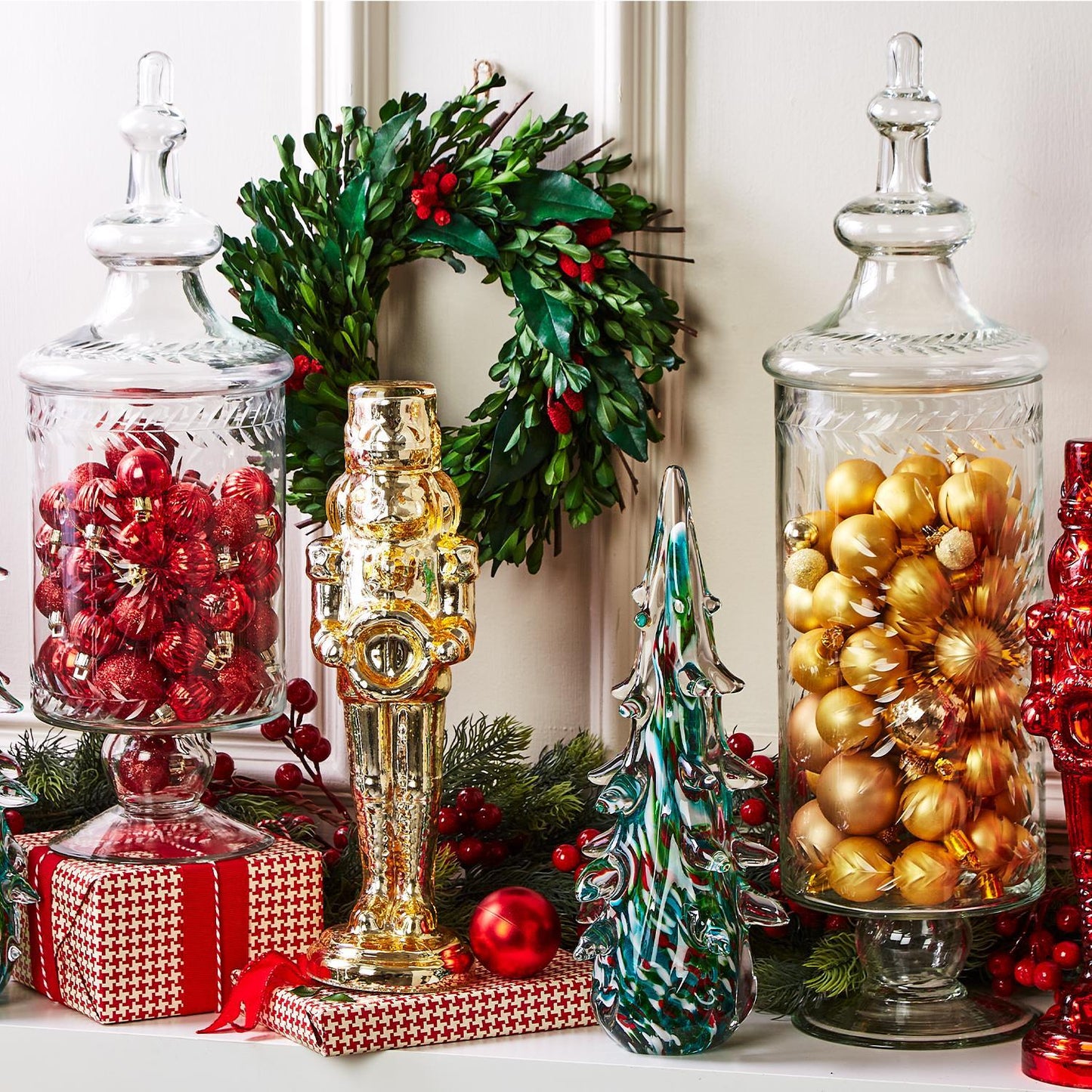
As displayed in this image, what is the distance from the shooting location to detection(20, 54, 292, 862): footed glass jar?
3.50 ft

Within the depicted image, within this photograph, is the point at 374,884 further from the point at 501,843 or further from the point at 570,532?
the point at 570,532

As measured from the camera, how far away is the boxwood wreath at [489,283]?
4.08 ft

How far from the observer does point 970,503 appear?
977 mm

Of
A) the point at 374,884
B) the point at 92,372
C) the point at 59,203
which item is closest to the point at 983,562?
the point at 374,884

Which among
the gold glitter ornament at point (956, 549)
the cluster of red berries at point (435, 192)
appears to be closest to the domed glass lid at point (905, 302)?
the gold glitter ornament at point (956, 549)

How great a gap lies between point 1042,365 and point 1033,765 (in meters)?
0.27

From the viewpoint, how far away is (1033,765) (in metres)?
1.04

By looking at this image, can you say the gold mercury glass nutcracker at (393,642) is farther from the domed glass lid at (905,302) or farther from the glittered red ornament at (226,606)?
the domed glass lid at (905,302)

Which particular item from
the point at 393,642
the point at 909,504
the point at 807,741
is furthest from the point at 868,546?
the point at 393,642

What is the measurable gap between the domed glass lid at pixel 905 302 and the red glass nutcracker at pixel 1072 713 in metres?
0.09

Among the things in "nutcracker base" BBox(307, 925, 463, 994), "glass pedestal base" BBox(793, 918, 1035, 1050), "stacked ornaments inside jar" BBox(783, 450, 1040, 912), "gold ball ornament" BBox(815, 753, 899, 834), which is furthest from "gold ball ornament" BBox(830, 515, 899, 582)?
"nutcracker base" BBox(307, 925, 463, 994)

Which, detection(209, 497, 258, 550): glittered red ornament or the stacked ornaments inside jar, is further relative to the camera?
detection(209, 497, 258, 550): glittered red ornament

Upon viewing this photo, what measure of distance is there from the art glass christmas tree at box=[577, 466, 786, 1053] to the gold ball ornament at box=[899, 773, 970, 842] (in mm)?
93

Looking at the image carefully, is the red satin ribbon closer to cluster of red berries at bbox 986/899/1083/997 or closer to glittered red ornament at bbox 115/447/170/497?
glittered red ornament at bbox 115/447/170/497
